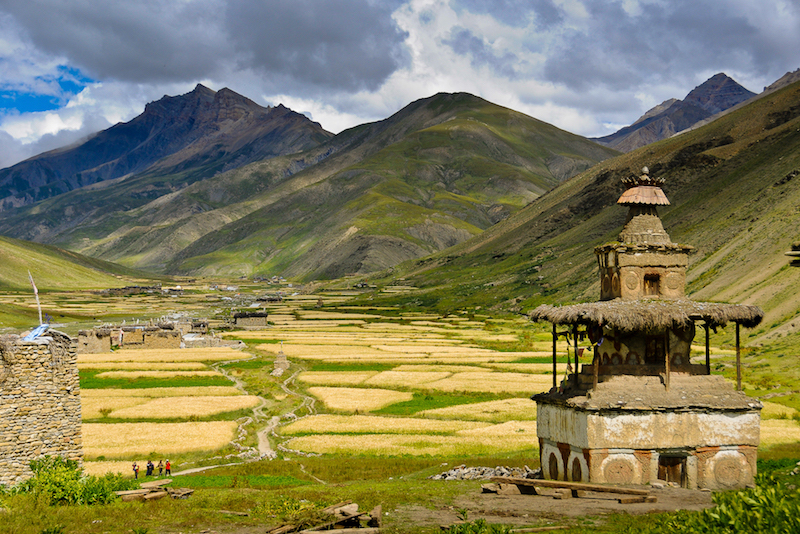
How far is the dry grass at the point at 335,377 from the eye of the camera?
72938 mm

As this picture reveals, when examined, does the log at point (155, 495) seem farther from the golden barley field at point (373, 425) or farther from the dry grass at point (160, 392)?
the dry grass at point (160, 392)

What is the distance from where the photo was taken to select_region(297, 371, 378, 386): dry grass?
72.9 m

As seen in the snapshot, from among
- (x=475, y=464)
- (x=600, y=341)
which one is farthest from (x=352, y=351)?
(x=600, y=341)

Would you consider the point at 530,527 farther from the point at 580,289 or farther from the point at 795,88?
the point at 795,88

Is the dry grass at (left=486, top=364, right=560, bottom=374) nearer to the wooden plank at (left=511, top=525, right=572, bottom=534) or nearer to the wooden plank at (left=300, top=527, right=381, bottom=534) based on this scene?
the wooden plank at (left=511, top=525, right=572, bottom=534)

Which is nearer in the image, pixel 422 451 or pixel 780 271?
pixel 422 451

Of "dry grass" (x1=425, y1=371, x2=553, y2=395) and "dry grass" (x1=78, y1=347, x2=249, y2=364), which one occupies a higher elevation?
"dry grass" (x1=78, y1=347, x2=249, y2=364)

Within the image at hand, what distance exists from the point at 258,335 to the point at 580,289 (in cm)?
5826

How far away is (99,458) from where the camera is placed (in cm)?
4347

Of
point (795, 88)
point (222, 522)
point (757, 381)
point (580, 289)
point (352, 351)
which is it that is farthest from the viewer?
point (795, 88)

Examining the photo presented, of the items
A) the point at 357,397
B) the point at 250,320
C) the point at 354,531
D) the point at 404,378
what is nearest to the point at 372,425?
the point at 357,397

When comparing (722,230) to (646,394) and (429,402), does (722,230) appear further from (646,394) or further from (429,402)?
(646,394)

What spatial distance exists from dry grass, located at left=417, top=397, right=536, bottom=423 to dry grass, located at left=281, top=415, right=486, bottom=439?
2.19 m

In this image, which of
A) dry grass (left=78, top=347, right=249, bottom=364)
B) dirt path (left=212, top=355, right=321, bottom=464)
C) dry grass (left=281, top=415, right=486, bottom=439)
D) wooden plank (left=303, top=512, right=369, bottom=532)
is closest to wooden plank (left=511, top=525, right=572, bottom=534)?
wooden plank (left=303, top=512, right=369, bottom=532)
